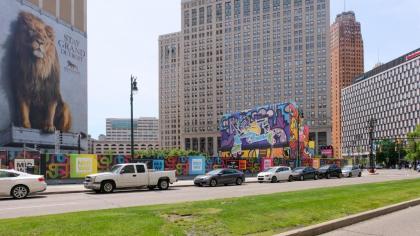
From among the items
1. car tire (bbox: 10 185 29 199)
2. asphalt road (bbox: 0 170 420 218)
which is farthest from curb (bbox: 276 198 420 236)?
car tire (bbox: 10 185 29 199)

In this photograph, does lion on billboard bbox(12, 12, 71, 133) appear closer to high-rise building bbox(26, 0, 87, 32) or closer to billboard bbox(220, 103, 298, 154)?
high-rise building bbox(26, 0, 87, 32)

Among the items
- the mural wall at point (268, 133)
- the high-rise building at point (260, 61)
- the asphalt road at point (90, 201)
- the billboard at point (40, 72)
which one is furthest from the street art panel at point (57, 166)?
the high-rise building at point (260, 61)

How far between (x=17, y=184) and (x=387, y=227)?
16.1m

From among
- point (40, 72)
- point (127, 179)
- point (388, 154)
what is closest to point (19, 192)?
point (127, 179)

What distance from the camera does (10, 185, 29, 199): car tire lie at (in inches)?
849

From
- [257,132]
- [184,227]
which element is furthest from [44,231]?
[257,132]

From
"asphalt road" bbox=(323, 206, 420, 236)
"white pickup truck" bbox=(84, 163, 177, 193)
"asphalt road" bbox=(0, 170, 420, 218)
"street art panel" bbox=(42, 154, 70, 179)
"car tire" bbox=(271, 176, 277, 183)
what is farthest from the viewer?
"car tire" bbox=(271, 176, 277, 183)

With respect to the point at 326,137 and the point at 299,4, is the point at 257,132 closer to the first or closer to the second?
the point at 326,137

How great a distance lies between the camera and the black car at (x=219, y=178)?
112ft

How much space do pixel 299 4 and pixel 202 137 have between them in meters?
63.6

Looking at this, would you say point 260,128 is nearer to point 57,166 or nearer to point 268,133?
point 268,133

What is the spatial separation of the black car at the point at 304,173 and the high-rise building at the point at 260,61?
435 ft

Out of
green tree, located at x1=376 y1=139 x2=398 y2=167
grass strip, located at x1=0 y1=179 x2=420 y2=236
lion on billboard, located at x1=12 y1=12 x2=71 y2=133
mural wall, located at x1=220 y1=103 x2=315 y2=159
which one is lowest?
green tree, located at x1=376 y1=139 x2=398 y2=167

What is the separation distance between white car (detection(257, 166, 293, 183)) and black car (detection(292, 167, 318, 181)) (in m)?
0.98
